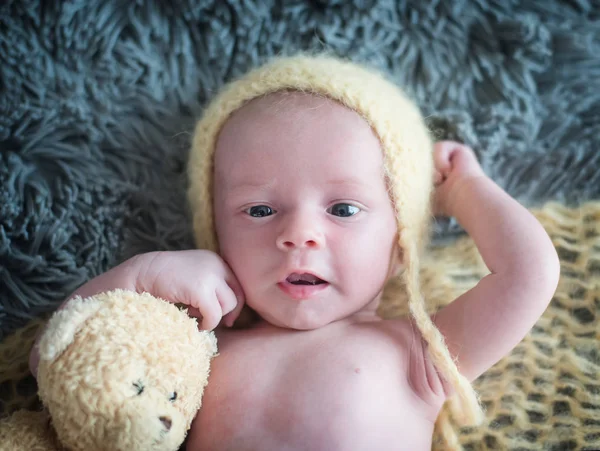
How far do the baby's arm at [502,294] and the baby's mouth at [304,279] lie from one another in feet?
0.73

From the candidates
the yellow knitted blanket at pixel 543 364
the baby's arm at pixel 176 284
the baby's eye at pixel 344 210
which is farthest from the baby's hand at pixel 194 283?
the yellow knitted blanket at pixel 543 364

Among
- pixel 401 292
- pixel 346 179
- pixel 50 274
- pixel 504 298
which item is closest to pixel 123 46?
pixel 50 274

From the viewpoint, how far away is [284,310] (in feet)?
3.62

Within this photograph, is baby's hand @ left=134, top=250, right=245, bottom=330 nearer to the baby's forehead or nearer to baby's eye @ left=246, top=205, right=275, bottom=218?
baby's eye @ left=246, top=205, right=275, bottom=218

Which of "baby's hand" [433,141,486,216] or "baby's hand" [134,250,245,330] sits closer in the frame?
"baby's hand" [134,250,245,330]

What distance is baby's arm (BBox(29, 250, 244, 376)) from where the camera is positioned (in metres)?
1.06

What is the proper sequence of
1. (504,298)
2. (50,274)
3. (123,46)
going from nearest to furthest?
(504,298), (50,274), (123,46)

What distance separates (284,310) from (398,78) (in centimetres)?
64

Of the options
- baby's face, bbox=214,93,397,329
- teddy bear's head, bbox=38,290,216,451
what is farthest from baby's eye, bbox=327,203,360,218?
teddy bear's head, bbox=38,290,216,451

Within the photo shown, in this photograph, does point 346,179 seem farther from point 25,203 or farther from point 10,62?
point 10,62

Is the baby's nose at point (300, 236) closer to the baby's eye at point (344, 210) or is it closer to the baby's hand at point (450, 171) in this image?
the baby's eye at point (344, 210)

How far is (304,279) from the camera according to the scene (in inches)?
43.5

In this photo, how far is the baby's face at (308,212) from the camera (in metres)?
1.07

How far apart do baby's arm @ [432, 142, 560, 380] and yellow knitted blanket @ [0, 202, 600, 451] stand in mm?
117
